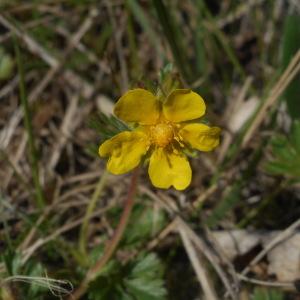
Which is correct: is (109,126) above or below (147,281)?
above

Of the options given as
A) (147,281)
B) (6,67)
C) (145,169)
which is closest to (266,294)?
(147,281)

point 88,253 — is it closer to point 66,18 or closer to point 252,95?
point 252,95

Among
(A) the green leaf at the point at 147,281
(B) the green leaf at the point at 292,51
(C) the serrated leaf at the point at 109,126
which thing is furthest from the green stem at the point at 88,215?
(B) the green leaf at the point at 292,51

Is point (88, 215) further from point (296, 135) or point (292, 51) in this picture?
point (292, 51)

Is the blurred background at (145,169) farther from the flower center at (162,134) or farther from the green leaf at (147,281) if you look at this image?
the flower center at (162,134)

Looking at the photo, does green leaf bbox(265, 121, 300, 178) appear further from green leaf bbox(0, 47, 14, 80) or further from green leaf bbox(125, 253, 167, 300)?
green leaf bbox(0, 47, 14, 80)

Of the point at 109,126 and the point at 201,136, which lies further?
the point at 109,126
